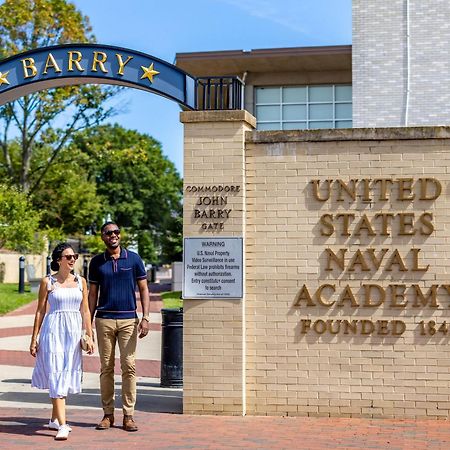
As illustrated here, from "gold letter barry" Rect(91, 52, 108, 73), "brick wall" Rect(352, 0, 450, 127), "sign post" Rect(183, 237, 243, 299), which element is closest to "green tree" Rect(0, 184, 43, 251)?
"brick wall" Rect(352, 0, 450, 127)

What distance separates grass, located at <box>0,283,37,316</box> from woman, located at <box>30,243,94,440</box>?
17.7m

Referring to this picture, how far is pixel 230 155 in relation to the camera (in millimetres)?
9742

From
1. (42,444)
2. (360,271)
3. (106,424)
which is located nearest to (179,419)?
(106,424)

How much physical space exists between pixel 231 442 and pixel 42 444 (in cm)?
169

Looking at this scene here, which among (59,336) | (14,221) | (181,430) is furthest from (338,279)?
(14,221)

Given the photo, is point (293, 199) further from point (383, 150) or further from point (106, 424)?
point (106, 424)

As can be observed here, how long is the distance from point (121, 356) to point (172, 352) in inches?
133

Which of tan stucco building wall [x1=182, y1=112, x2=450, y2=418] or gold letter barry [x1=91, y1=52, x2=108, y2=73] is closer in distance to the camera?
tan stucco building wall [x1=182, y1=112, x2=450, y2=418]

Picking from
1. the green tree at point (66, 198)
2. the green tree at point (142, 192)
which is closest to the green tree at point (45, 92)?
the green tree at point (66, 198)

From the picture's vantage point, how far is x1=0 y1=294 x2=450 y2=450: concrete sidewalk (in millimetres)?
7914

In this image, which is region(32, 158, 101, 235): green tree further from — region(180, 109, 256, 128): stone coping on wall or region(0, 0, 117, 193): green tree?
region(180, 109, 256, 128): stone coping on wall

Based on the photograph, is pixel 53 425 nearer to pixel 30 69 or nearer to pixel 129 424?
pixel 129 424

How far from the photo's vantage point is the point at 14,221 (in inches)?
1462

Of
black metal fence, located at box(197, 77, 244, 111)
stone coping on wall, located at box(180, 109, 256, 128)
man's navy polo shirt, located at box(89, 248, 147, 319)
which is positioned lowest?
man's navy polo shirt, located at box(89, 248, 147, 319)
